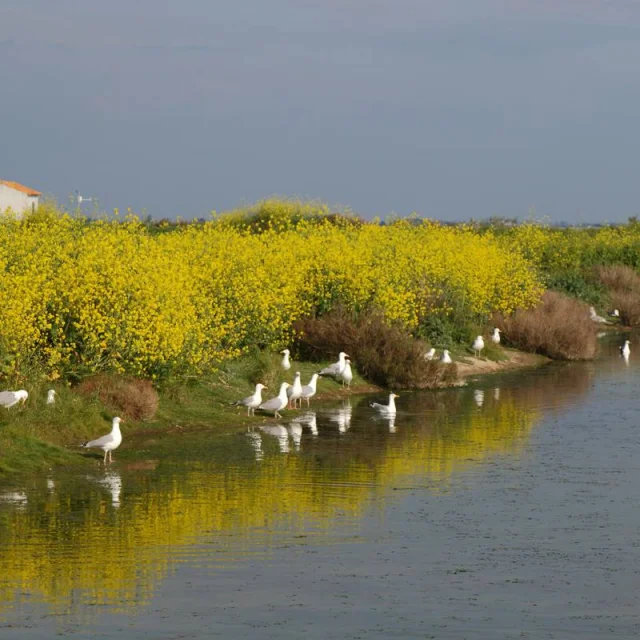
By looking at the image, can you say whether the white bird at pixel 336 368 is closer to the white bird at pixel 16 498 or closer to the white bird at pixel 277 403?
the white bird at pixel 277 403

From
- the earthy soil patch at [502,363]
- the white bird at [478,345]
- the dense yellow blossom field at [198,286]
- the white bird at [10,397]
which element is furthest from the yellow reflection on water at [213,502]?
the white bird at [478,345]

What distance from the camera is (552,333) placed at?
4509 centimetres

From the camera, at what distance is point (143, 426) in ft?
86.8

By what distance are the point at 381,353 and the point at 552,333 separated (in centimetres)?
1065

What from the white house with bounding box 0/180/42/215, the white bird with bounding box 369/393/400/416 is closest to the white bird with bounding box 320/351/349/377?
the white bird with bounding box 369/393/400/416

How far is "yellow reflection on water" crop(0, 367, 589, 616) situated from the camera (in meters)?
16.1

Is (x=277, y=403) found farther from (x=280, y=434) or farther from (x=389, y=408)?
(x=389, y=408)

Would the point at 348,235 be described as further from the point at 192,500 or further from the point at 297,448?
the point at 192,500

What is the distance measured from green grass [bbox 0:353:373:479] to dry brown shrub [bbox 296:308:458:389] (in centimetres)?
257

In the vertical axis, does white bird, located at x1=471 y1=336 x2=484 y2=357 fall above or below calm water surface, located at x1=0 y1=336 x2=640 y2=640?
above

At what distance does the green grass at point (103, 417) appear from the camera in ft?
74.6

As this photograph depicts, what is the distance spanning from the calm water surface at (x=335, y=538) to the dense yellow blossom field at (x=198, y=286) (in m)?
2.57

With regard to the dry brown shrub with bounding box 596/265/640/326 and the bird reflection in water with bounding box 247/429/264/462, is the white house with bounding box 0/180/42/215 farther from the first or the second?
the bird reflection in water with bounding box 247/429/264/462

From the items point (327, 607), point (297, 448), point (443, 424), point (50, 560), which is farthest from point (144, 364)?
point (327, 607)
